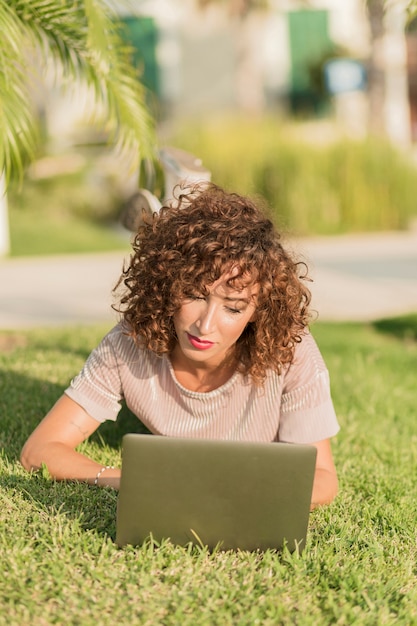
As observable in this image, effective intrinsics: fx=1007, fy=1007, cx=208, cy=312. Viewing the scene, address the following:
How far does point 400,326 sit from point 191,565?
511cm

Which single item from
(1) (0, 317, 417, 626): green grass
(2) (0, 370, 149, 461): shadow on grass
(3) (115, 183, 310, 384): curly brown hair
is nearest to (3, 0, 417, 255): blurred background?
(2) (0, 370, 149, 461): shadow on grass

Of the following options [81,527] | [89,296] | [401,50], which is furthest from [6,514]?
[401,50]

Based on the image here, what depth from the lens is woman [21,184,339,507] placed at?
3.02m

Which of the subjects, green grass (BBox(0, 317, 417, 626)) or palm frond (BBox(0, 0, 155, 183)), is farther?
palm frond (BBox(0, 0, 155, 183))

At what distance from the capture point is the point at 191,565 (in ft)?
9.09

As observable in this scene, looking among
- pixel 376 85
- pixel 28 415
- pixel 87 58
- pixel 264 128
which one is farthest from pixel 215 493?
pixel 376 85

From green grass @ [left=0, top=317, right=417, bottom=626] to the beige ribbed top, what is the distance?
301 millimetres

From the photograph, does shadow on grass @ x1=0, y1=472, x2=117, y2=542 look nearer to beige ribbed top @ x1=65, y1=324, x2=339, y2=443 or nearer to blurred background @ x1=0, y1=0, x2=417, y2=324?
beige ribbed top @ x1=65, y1=324, x2=339, y2=443

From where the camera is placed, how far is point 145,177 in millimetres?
5172

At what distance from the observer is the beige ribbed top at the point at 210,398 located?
330 cm

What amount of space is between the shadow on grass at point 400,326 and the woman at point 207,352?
13.6 feet

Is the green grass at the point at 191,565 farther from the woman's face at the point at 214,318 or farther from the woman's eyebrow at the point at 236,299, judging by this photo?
the woman's eyebrow at the point at 236,299

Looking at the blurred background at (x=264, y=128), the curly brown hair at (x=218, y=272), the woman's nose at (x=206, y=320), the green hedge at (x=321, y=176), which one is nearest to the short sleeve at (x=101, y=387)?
the curly brown hair at (x=218, y=272)

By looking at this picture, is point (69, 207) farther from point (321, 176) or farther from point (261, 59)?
point (261, 59)
